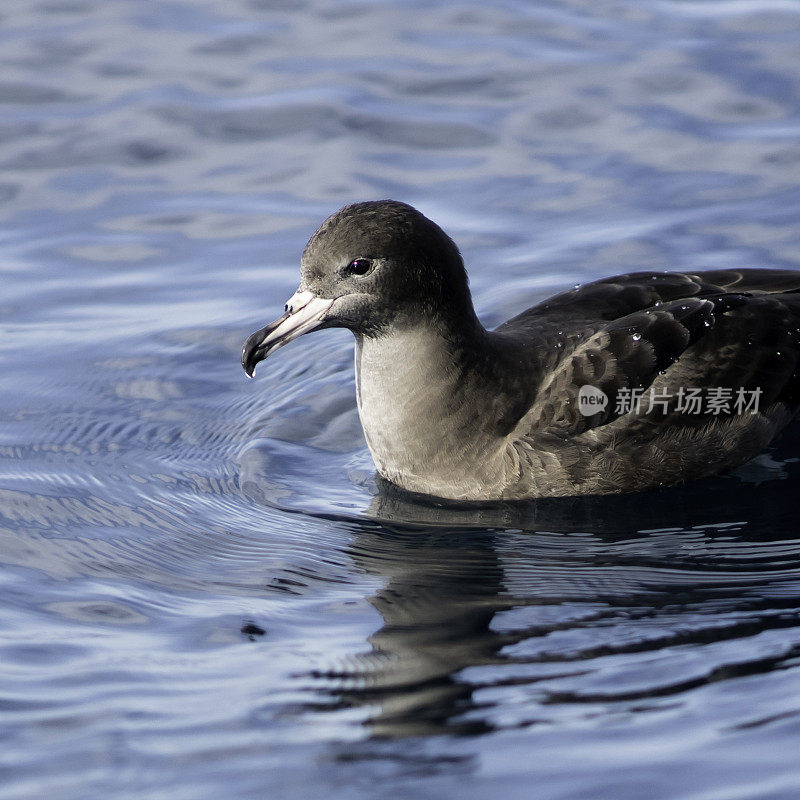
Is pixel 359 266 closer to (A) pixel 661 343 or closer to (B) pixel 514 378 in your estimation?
(B) pixel 514 378

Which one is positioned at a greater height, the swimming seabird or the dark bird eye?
the dark bird eye

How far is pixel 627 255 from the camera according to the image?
344 inches

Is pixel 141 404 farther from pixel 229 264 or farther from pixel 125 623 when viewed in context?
pixel 125 623

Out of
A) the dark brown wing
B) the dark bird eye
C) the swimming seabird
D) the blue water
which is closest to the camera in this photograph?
the blue water

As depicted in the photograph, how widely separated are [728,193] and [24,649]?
604 cm

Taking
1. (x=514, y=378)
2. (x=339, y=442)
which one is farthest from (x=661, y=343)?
(x=339, y=442)

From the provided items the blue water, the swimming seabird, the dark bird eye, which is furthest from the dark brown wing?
the dark bird eye

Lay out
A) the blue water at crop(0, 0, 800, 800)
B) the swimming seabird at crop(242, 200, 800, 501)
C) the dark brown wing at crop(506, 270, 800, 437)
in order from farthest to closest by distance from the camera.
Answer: the dark brown wing at crop(506, 270, 800, 437) → the swimming seabird at crop(242, 200, 800, 501) → the blue water at crop(0, 0, 800, 800)

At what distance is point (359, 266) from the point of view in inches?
238

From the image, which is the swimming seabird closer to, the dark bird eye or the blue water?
the dark bird eye

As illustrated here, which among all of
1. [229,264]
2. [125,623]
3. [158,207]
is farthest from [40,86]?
[125,623]

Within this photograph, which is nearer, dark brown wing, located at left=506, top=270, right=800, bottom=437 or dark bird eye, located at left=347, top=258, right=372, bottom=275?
dark bird eye, located at left=347, top=258, right=372, bottom=275

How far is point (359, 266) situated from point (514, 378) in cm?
96

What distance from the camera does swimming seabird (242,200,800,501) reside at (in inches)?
241
